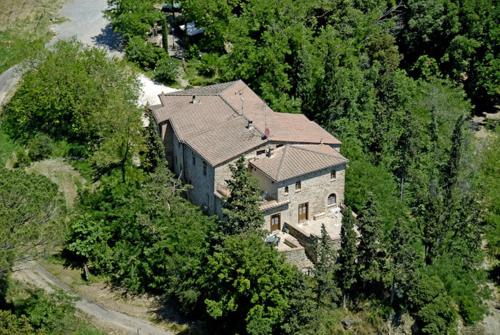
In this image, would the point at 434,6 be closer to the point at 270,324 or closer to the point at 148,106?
the point at 148,106

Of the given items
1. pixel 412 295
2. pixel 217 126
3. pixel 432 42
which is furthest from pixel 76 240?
pixel 432 42

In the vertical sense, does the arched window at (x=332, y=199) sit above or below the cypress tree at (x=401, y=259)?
above

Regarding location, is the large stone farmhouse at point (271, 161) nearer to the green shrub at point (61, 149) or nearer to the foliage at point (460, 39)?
the green shrub at point (61, 149)

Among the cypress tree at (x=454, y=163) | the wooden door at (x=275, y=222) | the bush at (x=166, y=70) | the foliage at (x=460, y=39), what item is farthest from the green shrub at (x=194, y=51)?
the wooden door at (x=275, y=222)

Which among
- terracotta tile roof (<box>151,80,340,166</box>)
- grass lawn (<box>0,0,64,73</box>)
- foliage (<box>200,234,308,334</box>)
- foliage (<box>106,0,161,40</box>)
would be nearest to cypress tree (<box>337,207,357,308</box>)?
foliage (<box>200,234,308,334</box>)

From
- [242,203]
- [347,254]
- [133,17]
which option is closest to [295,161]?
[242,203]

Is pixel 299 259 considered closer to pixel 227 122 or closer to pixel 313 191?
pixel 313 191
